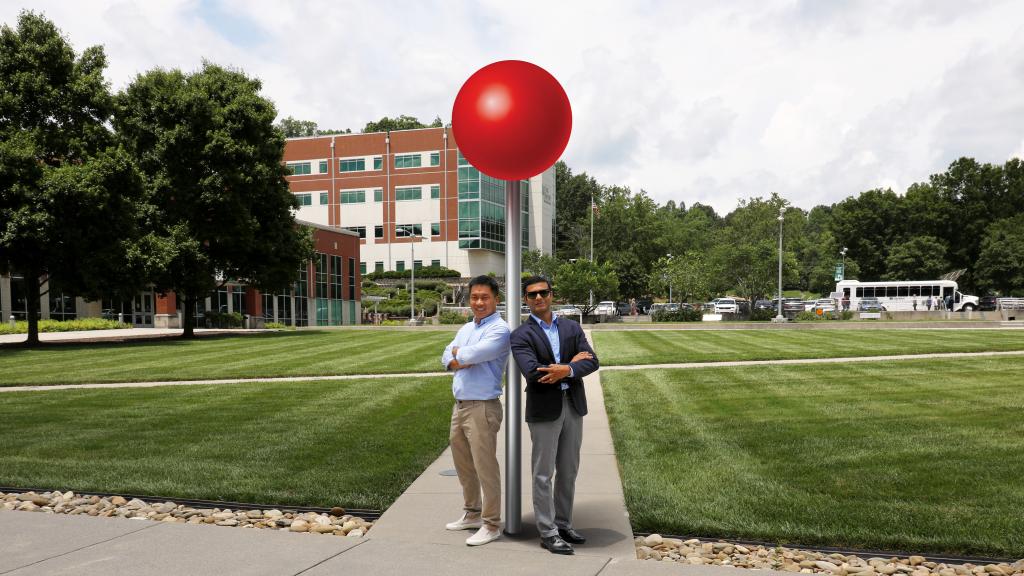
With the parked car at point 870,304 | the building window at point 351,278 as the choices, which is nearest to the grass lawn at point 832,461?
the parked car at point 870,304

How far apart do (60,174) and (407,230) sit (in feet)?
168

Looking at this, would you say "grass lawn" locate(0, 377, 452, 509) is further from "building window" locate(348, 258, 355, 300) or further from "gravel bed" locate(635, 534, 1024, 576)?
"building window" locate(348, 258, 355, 300)

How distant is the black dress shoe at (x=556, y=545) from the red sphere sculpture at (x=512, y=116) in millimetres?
2756

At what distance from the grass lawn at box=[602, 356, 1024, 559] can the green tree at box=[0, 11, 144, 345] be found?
22.5 meters

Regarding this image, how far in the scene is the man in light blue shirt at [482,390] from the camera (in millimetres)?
5234

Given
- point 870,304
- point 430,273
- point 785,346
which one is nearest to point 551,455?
point 785,346

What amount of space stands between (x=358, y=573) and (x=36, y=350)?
27.1 meters

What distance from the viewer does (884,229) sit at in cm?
8106

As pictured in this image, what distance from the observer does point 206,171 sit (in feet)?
111

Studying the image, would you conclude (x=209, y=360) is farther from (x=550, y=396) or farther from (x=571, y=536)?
(x=550, y=396)

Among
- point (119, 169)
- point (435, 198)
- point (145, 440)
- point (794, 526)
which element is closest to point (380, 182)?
point (435, 198)

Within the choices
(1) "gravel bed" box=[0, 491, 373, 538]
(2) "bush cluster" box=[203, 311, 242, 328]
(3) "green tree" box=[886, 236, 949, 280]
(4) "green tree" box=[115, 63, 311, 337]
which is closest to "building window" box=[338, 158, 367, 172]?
(2) "bush cluster" box=[203, 311, 242, 328]

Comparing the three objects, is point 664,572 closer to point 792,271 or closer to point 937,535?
point 937,535

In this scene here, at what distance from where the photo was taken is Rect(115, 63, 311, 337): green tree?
3278 cm
